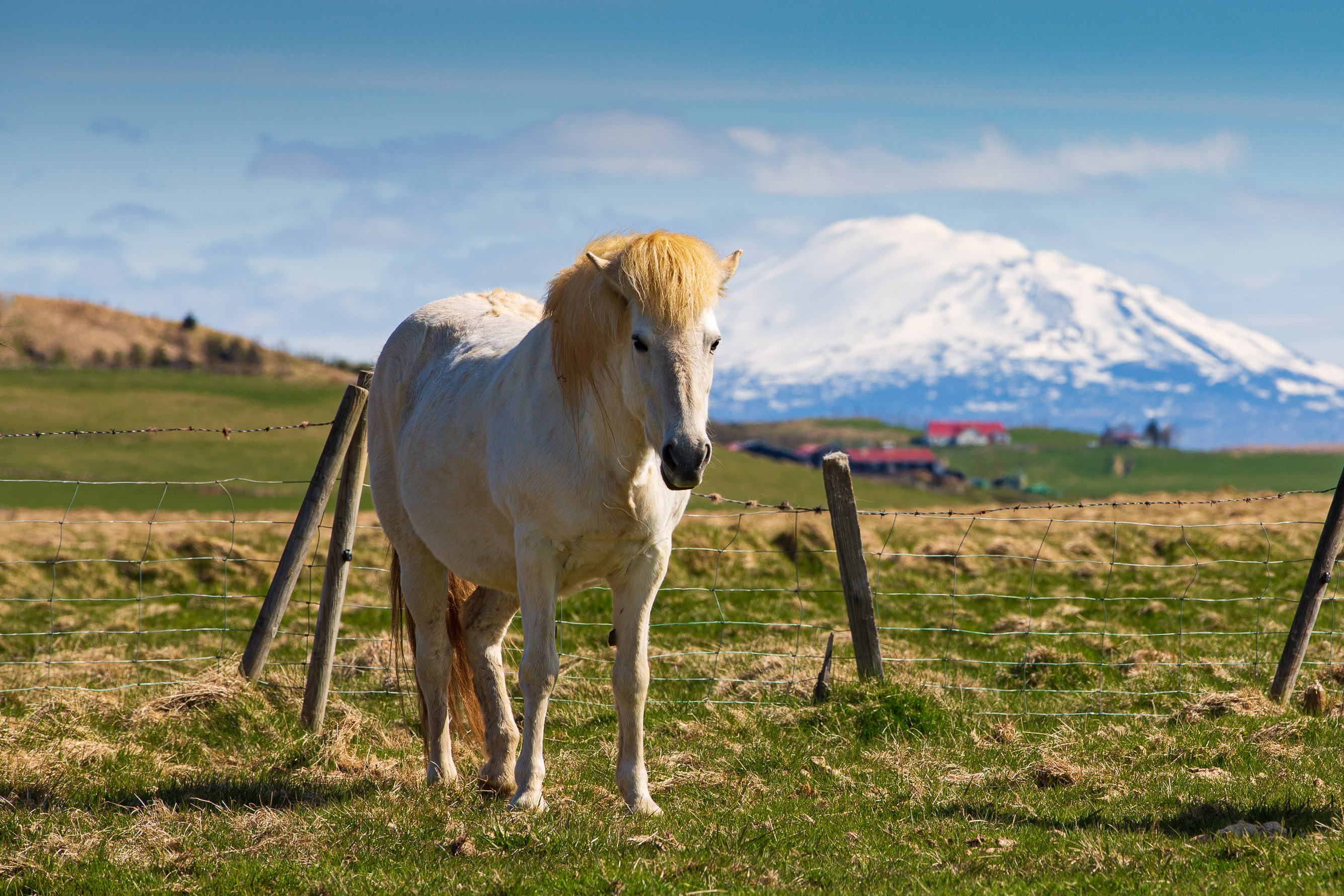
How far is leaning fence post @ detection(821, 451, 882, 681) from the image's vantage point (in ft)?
23.7

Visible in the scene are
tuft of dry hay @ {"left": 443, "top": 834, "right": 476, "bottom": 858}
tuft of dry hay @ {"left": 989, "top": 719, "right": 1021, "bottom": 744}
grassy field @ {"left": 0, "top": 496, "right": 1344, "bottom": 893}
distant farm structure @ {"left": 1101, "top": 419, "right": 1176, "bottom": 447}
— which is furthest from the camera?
distant farm structure @ {"left": 1101, "top": 419, "right": 1176, "bottom": 447}

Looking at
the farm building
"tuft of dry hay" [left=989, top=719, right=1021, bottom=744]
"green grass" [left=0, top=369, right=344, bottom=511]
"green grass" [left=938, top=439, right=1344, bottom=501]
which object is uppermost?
the farm building

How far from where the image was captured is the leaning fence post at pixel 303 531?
7367mm

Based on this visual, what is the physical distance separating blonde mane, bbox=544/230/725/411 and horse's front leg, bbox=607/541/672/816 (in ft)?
2.68

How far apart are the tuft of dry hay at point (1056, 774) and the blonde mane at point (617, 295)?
115 inches

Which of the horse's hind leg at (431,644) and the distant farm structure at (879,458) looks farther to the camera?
the distant farm structure at (879,458)

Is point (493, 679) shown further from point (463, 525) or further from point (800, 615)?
point (800, 615)

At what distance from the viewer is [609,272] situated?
473cm

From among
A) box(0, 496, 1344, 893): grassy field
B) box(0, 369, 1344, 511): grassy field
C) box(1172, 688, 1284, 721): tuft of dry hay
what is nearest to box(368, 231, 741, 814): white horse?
box(0, 496, 1344, 893): grassy field

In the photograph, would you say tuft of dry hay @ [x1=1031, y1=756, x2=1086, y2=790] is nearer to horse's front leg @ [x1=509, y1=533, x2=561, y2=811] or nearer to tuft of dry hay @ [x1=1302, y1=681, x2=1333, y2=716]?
tuft of dry hay @ [x1=1302, y1=681, x2=1333, y2=716]

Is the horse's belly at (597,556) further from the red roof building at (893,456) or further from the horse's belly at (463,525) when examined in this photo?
the red roof building at (893,456)

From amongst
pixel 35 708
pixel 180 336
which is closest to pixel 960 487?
pixel 180 336

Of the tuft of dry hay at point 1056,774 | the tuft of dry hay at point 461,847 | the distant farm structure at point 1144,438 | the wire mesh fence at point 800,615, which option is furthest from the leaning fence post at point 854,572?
the distant farm structure at point 1144,438

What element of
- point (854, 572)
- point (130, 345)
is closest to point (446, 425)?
point (854, 572)
